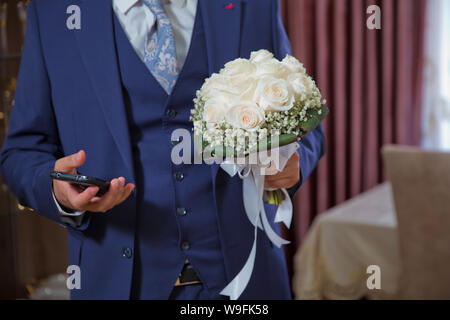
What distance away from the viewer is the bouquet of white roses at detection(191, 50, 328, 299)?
835 mm

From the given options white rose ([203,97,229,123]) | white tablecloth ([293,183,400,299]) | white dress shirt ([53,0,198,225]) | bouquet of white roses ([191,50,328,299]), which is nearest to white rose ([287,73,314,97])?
bouquet of white roses ([191,50,328,299])

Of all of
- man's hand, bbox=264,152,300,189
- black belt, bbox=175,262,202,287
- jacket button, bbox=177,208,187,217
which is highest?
man's hand, bbox=264,152,300,189

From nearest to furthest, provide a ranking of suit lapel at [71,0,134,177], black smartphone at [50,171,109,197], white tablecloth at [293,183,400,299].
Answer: black smartphone at [50,171,109,197]
suit lapel at [71,0,134,177]
white tablecloth at [293,183,400,299]

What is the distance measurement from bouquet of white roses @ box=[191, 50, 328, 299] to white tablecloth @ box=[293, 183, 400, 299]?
1339 mm

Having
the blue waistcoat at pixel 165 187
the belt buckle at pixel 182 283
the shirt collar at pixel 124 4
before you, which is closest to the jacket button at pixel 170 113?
the blue waistcoat at pixel 165 187

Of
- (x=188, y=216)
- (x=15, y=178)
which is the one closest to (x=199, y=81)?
(x=188, y=216)

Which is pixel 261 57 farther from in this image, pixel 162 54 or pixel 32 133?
pixel 32 133

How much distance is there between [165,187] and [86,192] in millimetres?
213

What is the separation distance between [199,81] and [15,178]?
41 centimetres

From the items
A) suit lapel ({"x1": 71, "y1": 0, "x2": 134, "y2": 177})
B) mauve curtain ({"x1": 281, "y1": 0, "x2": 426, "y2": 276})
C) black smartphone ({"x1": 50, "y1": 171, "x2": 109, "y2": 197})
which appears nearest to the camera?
black smartphone ({"x1": 50, "y1": 171, "x2": 109, "y2": 197})

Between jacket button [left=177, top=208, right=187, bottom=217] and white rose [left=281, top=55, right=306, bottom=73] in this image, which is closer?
white rose [left=281, top=55, right=306, bottom=73]

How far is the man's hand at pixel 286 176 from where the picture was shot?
95cm

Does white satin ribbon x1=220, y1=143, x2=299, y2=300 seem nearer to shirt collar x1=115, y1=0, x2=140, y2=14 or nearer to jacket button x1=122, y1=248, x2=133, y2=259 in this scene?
jacket button x1=122, y1=248, x2=133, y2=259
